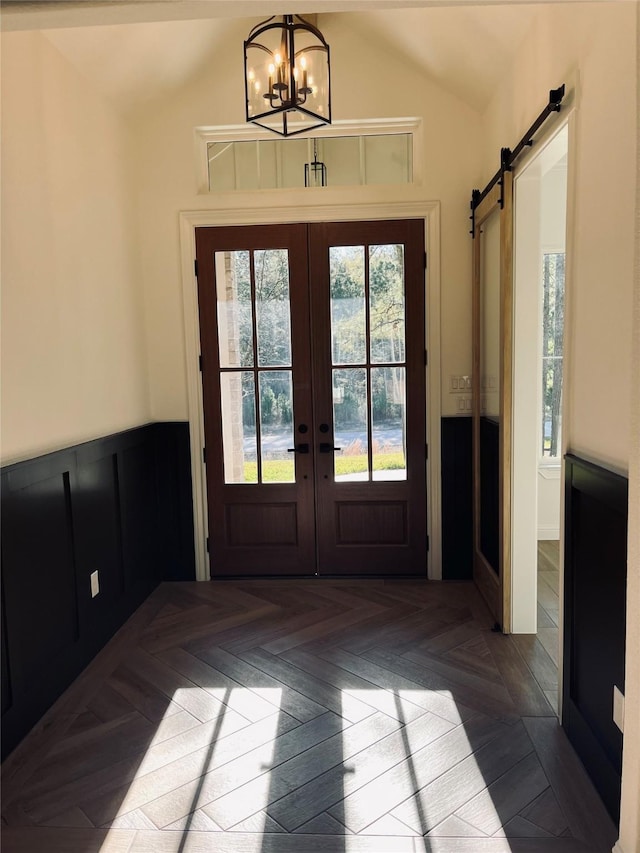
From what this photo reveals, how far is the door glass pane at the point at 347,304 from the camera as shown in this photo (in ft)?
13.6

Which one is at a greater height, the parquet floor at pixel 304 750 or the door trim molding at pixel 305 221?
the door trim molding at pixel 305 221

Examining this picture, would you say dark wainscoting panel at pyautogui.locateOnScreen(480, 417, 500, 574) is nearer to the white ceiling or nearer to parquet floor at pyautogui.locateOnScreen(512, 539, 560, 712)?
parquet floor at pyautogui.locateOnScreen(512, 539, 560, 712)

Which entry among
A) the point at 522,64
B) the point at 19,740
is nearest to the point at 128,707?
the point at 19,740

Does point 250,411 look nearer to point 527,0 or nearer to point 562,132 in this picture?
point 562,132

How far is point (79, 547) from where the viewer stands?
3.10m

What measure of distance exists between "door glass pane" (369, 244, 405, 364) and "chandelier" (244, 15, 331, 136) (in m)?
1.47

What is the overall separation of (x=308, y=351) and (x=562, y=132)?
82.7 inches

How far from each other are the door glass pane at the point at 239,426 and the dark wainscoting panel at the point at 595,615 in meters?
2.38

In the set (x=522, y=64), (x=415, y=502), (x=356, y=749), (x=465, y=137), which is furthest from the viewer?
(x=415, y=502)

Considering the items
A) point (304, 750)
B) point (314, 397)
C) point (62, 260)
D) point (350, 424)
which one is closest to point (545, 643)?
point (304, 750)

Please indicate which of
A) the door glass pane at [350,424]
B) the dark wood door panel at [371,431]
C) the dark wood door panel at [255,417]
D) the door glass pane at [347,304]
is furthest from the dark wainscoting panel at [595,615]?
the dark wood door panel at [255,417]

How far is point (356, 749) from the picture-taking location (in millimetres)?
2420

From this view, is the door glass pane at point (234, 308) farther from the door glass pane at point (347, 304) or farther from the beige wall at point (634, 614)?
Result: the beige wall at point (634, 614)

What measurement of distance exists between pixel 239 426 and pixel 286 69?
2328 millimetres
